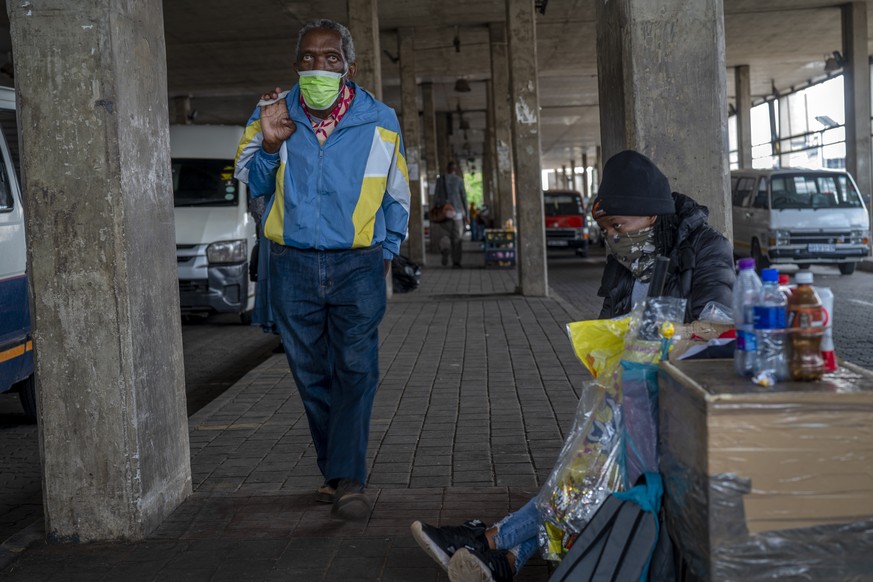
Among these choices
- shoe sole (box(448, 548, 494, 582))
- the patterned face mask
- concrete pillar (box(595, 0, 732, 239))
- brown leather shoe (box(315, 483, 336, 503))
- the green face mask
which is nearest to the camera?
shoe sole (box(448, 548, 494, 582))

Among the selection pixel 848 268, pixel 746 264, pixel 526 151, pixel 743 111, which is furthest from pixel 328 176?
pixel 743 111

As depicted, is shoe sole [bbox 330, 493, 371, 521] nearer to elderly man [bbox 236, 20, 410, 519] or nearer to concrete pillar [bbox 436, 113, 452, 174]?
elderly man [bbox 236, 20, 410, 519]

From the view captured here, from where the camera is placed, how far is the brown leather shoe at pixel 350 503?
15.0 feet

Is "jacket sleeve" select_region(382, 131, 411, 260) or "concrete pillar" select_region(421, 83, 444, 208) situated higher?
"concrete pillar" select_region(421, 83, 444, 208)

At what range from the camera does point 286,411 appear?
7.27 meters

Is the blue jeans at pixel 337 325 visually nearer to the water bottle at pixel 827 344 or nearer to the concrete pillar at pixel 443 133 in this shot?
the water bottle at pixel 827 344

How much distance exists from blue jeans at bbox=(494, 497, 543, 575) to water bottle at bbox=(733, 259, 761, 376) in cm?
106

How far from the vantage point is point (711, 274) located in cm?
361

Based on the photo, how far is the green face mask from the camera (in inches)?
178

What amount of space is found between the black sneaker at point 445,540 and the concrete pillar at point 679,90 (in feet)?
7.47

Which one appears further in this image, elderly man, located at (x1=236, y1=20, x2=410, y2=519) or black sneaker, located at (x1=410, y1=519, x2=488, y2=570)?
elderly man, located at (x1=236, y1=20, x2=410, y2=519)

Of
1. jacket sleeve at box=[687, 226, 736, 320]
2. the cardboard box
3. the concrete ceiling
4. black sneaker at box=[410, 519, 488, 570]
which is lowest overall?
black sneaker at box=[410, 519, 488, 570]

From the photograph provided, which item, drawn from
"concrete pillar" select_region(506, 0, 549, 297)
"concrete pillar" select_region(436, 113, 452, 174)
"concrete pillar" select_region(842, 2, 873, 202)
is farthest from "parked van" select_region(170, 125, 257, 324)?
"concrete pillar" select_region(436, 113, 452, 174)

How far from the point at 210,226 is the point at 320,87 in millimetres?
8250
